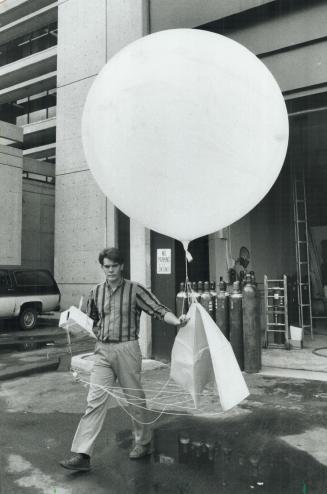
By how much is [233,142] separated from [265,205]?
9.72m

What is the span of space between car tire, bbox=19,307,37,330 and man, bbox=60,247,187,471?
8.73m

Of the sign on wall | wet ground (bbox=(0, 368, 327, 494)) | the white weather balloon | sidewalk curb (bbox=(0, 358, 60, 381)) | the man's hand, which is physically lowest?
wet ground (bbox=(0, 368, 327, 494))

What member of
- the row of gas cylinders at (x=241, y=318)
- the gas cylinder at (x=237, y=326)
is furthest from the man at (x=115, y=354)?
the gas cylinder at (x=237, y=326)

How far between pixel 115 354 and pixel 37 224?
47.6 ft

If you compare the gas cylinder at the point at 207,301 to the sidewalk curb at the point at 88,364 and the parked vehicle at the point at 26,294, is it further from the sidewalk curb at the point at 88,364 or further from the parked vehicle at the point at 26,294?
the parked vehicle at the point at 26,294

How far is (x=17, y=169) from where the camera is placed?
50.9ft

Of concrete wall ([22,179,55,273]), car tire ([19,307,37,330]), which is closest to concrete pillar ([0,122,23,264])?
concrete wall ([22,179,55,273])

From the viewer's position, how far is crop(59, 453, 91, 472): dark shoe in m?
3.32

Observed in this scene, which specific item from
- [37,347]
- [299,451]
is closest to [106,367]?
[299,451]

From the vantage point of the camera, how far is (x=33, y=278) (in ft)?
39.0

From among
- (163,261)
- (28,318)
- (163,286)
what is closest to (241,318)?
(163,286)

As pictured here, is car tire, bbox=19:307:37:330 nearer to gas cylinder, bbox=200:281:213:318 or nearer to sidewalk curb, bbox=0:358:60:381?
sidewalk curb, bbox=0:358:60:381

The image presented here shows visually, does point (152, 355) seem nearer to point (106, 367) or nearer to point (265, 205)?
point (106, 367)

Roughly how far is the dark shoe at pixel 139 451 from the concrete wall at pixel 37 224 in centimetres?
1388
